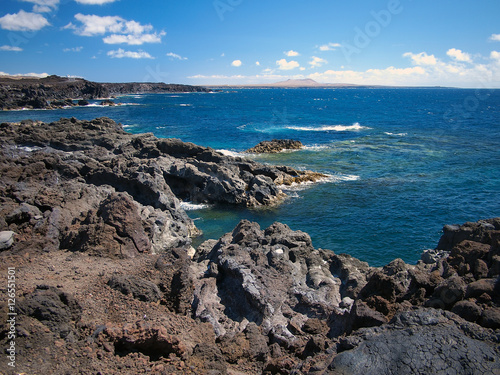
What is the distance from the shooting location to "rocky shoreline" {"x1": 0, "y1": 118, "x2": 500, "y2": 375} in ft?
26.0

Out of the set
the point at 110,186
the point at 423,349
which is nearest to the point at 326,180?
the point at 110,186

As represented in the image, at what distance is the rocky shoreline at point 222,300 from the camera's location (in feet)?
26.0

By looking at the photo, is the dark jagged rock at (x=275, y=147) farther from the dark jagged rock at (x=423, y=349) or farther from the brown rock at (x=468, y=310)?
the dark jagged rock at (x=423, y=349)

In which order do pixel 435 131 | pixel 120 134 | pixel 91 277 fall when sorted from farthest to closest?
1. pixel 435 131
2. pixel 120 134
3. pixel 91 277

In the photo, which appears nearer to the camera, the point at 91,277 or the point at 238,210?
the point at 91,277

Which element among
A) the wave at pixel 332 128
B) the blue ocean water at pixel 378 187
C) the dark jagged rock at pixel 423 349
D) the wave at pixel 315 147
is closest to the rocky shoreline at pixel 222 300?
the dark jagged rock at pixel 423 349

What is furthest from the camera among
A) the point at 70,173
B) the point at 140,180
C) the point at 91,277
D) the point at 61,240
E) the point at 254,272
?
the point at 70,173

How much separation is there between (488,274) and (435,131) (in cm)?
7735

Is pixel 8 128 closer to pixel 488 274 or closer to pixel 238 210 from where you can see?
pixel 238 210

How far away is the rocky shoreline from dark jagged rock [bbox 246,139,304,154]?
1493 inches

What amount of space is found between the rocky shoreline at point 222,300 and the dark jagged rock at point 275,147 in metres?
37.9

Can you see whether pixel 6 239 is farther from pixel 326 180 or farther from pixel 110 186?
pixel 326 180

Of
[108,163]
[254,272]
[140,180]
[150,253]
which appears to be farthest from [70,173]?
[254,272]

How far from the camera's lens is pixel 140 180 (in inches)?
1021
